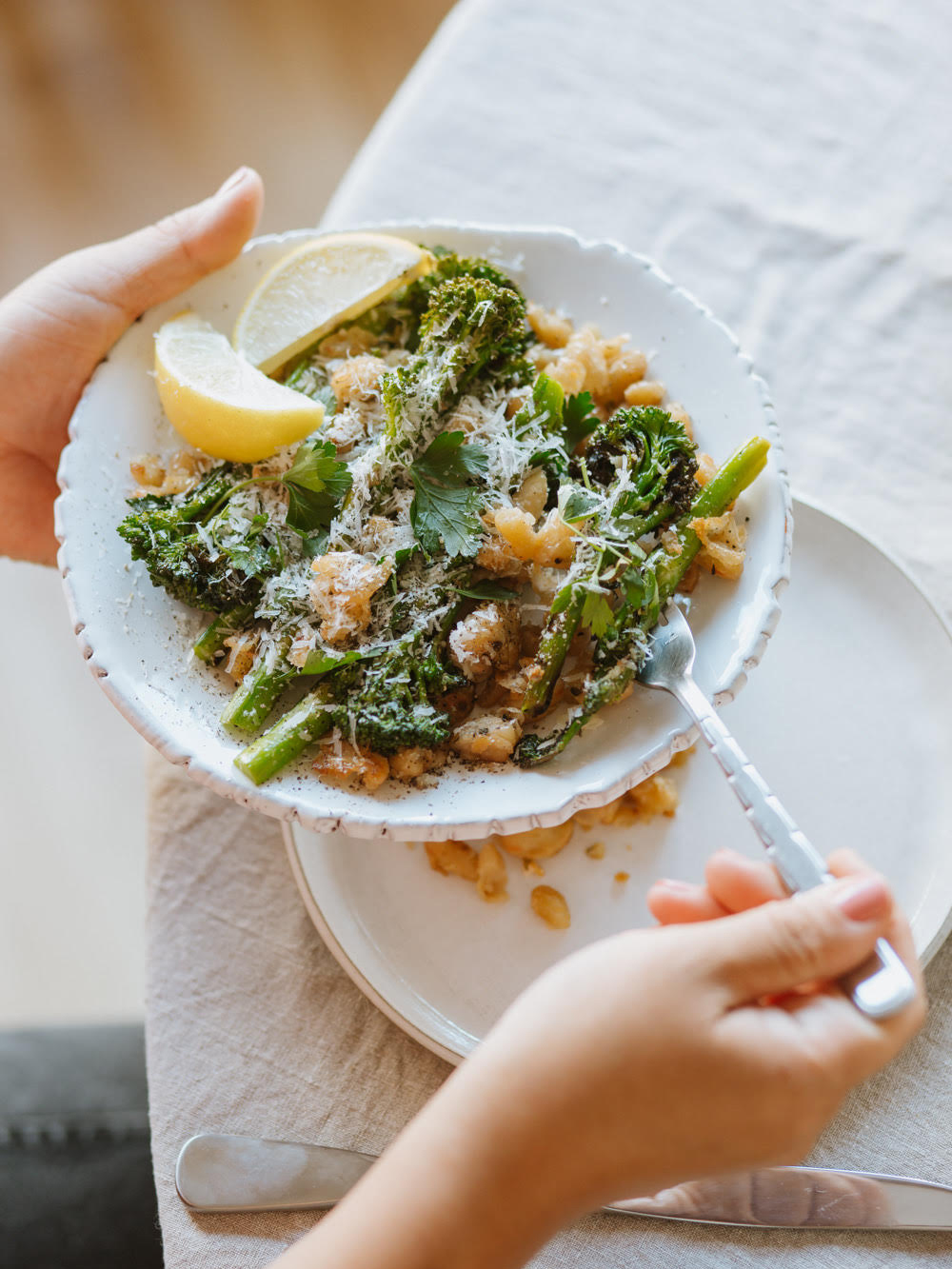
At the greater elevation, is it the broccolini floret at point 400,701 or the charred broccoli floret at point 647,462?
the charred broccoli floret at point 647,462

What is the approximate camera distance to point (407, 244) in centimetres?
203

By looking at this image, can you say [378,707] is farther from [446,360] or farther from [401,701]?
[446,360]

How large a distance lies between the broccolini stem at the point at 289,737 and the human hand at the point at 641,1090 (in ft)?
1.95

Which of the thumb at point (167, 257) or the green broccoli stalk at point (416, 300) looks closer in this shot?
the green broccoli stalk at point (416, 300)

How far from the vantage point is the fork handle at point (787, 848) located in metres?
1.23

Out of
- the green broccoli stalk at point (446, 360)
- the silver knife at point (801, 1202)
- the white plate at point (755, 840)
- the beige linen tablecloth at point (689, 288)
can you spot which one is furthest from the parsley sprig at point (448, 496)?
the silver knife at point (801, 1202)

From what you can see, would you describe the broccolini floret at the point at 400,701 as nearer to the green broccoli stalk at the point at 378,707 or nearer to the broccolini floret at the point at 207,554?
the green broccoli stalk at the point at 378,707

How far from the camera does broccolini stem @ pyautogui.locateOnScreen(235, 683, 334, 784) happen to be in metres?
1.64

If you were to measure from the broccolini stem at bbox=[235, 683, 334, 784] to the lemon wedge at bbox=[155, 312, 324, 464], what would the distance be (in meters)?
0.48

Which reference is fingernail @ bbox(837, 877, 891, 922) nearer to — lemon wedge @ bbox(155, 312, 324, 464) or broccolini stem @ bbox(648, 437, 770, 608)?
broccolini stem @ bbox(648, 437, 770, 608)

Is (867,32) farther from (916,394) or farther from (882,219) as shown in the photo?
(916,394)

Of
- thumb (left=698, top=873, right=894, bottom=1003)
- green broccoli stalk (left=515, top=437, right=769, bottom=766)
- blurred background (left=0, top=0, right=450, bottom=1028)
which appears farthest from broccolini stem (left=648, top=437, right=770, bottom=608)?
blurred background (left=0, top=0, right=450, bottom=1028)

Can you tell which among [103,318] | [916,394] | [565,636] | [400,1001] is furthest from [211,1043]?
[916,394]

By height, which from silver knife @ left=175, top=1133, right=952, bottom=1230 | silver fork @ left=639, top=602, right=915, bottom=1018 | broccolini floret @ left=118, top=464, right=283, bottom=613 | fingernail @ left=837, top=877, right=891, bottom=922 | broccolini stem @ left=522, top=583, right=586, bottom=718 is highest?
fingernail @ left=837, top=877, right=891, bottom=922
